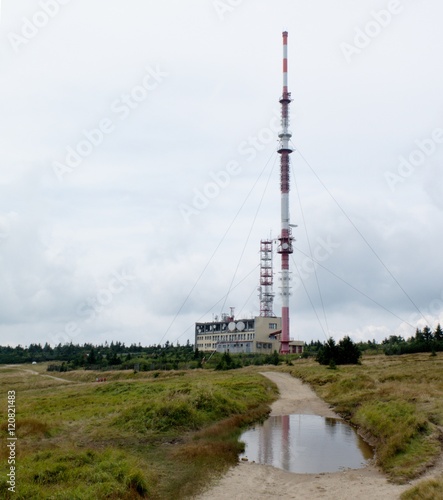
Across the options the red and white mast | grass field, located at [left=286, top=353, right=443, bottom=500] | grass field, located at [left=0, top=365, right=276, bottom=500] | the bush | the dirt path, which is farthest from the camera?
the red and white mast

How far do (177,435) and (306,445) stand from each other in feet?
21.8

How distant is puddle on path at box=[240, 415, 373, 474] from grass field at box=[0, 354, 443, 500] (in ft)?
2.96

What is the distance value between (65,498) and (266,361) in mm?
68160

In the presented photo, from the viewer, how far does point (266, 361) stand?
80.3 meters

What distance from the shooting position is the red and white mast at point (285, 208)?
88125 mm

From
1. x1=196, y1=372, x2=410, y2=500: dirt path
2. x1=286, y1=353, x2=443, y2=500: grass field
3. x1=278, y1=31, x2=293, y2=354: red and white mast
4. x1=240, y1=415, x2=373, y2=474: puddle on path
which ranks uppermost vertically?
x1=278, y1=31, x2=293, y2=354: red and white mast

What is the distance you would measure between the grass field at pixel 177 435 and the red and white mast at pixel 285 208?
4264 cm

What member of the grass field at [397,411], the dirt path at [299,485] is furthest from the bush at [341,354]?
the dirt path at [299,485]

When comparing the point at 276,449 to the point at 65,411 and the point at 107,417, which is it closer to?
the point at 107,417

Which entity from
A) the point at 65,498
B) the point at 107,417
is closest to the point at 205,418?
the point at 107,417

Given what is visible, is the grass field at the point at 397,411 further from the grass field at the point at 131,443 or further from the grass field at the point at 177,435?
the grass field at the point at 131,443

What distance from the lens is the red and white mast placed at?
88.1 meters

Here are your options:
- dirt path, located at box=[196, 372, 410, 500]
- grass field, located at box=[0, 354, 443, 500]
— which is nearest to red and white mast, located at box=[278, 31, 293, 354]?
grass field, located at box=[0, 354, 443, 500]

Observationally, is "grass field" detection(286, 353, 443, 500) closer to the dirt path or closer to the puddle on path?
the dirt path
